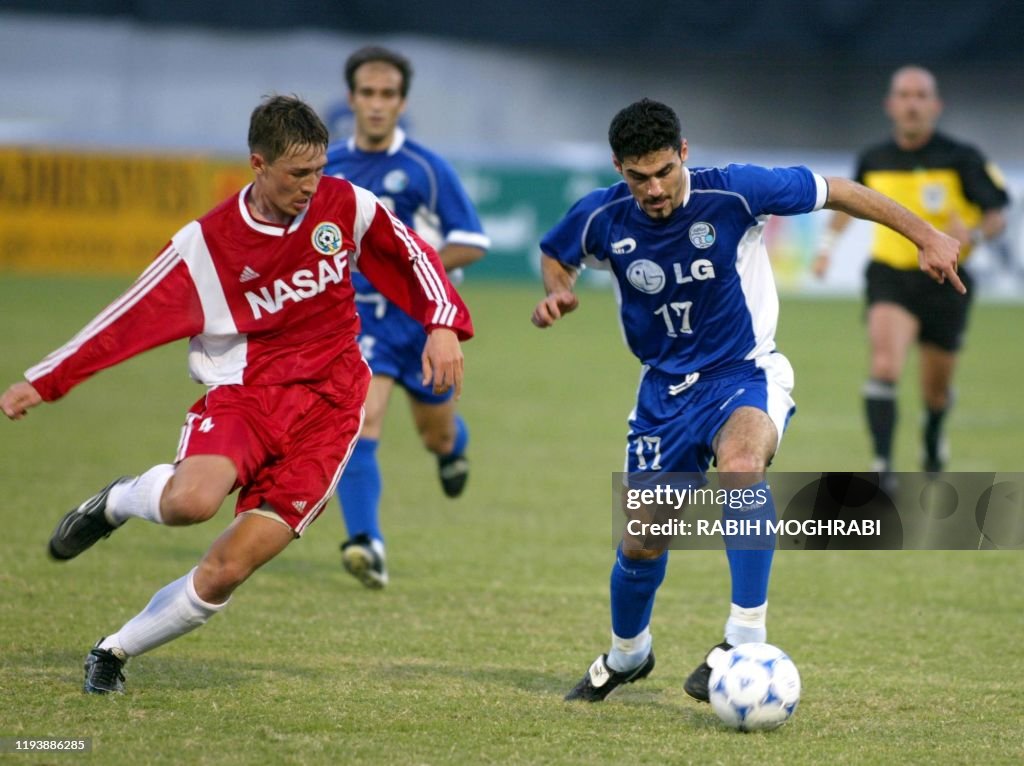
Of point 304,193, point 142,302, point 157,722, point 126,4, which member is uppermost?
point 126,4

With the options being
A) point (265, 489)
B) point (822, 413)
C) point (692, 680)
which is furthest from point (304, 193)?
point (822, 413)

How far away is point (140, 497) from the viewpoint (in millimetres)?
4812

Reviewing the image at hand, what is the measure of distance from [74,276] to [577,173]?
740 cm

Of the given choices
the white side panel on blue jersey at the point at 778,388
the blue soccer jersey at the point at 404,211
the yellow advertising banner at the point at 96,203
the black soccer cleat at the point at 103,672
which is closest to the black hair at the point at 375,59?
the blue soccer jersey at the point at 404,211

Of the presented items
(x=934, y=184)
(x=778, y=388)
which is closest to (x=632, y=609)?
(x=778, y=388)

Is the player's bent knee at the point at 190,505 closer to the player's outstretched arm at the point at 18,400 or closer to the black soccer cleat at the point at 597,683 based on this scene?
the player's outstretched arm at the point at 18,400

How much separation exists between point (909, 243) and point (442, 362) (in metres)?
5.34

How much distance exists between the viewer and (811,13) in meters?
27.0

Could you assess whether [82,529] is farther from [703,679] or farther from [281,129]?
[703,679]

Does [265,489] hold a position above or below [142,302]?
below

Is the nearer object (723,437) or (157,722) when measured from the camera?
(157,722)

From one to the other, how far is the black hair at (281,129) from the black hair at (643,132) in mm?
925

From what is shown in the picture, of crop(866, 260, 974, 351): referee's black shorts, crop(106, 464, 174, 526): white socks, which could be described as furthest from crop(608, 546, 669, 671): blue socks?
crop(866, 260, 974, 351): referee's black shorts

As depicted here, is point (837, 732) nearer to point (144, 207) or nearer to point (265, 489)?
point (265, 489)
